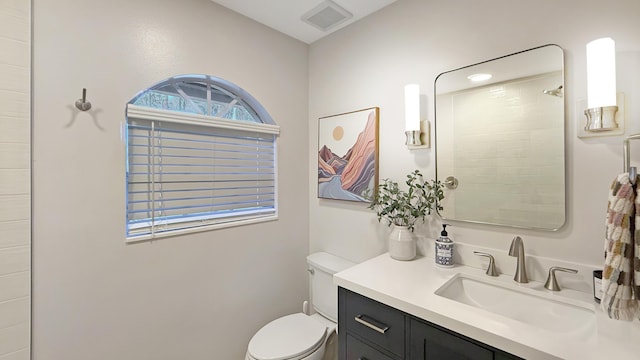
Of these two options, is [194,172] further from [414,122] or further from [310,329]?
[414,122]

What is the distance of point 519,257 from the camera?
3.85ft

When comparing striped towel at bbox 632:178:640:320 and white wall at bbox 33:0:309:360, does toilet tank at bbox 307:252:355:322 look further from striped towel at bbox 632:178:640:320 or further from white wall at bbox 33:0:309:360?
striped towel at bbox 632:178:640:320

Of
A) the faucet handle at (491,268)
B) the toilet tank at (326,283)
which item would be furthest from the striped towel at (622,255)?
the toilet tank at (326,283)

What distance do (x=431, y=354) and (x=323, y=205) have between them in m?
1.32

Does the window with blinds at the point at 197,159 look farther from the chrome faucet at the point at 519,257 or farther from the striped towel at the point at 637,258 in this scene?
the striped towel at the point at 637,258

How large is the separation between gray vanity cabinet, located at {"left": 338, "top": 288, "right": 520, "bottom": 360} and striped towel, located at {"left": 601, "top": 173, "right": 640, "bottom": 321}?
16.6 inches

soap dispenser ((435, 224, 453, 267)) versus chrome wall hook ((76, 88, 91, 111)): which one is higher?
chrome wall hook ((76, 88, 91, 111))

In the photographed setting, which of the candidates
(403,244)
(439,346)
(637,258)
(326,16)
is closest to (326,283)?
(403,244)

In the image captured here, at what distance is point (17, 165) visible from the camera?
111 cm

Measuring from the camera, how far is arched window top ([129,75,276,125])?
61.1 inches

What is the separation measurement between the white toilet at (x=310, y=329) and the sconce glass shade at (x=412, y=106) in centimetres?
106

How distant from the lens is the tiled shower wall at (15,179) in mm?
1081

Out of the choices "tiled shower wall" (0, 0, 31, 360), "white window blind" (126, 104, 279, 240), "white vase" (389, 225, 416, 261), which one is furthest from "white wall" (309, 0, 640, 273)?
"tiled shower wall" (0, 0, 31, 360)

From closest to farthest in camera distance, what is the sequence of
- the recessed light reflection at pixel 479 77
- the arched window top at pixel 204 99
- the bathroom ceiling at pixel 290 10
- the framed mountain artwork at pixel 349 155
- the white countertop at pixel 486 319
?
the white countertop at pixel 486 319
the recessed light reflection at pixel 479 77
the arched window top at pixel 204 99
the bathroom ceiling at pixel 290 10
the framed mountain artwork at pixel 349 155
